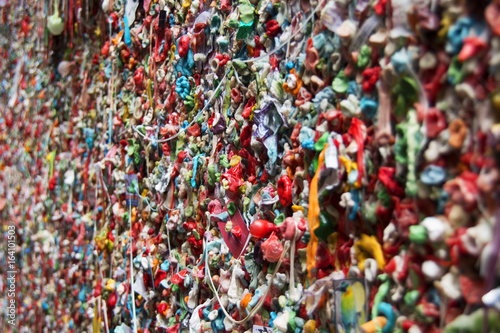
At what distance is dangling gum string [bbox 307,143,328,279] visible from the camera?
479 millimetres

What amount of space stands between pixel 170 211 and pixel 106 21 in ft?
1.77

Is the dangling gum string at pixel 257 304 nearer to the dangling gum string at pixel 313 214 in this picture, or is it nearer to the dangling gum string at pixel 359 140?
the dangling gum string at pixel 313 214

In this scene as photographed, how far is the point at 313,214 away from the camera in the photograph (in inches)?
19.1

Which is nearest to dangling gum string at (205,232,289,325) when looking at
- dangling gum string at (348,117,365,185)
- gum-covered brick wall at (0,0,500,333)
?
gum-covered brick wall at (0,0,500,333)

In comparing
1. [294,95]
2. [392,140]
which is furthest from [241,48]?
[392,140]

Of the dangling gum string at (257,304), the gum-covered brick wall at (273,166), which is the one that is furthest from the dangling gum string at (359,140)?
the dangling gum string at (257,304)

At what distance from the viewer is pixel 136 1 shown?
92cm

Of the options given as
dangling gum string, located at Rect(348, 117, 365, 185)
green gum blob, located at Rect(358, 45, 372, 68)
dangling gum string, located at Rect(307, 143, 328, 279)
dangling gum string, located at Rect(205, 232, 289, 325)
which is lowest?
dangling gum string, located at Rect(205, 232, 289, 325)

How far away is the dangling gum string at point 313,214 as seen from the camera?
1.57ft

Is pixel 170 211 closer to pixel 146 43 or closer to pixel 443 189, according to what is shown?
pixel 146 43

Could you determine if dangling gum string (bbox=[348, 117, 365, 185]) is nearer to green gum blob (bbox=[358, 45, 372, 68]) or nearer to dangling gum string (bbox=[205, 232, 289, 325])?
green gum blob (bbox=[358, 45, 372, 68])

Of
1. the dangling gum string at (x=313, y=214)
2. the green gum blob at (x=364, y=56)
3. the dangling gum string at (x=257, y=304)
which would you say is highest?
the green gum blob at (x=364, y=56)

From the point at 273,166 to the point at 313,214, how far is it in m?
0.10

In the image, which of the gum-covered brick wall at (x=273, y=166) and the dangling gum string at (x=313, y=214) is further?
the dangling gum string at (x=313, y=214)
